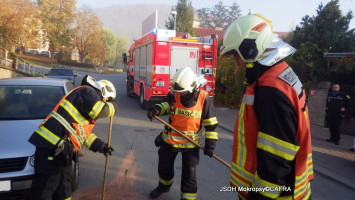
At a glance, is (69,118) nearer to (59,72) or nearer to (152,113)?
(152,113)

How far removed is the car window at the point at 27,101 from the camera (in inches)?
161

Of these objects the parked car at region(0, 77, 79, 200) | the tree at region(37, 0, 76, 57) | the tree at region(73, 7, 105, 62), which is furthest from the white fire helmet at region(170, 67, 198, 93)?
the tree at region(73, 7, 105, 62)

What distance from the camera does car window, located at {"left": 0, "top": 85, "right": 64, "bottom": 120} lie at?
4077 millimetres

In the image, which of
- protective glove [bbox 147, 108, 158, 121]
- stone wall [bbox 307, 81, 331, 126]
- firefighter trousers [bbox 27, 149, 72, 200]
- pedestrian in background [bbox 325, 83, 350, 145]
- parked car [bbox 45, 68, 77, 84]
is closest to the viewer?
firefighter trousers [bbox 27, 149, 72, 200]

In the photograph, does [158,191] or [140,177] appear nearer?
[158,191]

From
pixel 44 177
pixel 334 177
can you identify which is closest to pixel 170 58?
pixel 334 177

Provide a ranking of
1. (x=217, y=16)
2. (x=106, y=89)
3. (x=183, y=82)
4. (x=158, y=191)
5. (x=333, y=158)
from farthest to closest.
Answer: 1. (x=217, y=16)
2. (x=333, y=158)
3. (x=158, y=191)
4. (x=183, y=82)
5. (x=106, y=89)

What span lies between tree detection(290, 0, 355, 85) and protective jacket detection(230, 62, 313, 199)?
9.21 m

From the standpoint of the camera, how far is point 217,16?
228 ft

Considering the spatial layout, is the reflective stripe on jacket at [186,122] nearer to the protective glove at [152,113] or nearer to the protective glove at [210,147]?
the protective glove at [210,147]

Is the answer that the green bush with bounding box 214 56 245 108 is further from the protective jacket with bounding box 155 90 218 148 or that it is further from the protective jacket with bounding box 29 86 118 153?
the protective jacket with bounding box 29 86 118 153

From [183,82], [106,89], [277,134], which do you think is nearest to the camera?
[277,134]

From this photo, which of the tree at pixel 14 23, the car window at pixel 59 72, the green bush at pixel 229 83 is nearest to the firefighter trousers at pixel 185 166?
the green bush at pixel 229 83

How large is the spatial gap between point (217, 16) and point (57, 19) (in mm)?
40914
